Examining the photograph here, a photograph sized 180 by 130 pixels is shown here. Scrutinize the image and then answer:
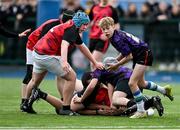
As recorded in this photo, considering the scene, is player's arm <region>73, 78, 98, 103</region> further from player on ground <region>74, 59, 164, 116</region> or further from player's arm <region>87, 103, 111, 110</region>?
player's arm <region>87, 103, 111, 110</region>

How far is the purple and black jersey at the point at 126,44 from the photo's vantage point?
13.0 meters

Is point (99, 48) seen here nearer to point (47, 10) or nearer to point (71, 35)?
point (47, 10)

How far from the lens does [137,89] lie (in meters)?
12.9

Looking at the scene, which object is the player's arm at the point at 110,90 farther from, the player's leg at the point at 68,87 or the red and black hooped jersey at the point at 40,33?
the red and black hooped jersey at the point at 40,33

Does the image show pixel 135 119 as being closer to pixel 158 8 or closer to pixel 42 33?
pixel 42 33

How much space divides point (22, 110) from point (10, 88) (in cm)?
629

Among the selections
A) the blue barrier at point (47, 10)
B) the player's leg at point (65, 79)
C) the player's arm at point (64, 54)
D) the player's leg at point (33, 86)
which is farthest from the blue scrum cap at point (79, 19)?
the blue barrier at point (47, 10)

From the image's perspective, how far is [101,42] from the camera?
1900cm

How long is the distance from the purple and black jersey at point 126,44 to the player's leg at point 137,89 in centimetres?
26

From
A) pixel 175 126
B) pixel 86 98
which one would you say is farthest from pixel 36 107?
pixel 175 126

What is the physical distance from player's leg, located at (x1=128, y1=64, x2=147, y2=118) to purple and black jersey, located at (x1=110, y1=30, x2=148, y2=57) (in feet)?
0.85

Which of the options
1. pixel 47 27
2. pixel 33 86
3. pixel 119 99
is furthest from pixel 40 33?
pixel 119 99

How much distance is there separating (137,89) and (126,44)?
74cm

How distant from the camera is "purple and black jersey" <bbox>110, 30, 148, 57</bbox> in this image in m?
13.0
